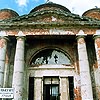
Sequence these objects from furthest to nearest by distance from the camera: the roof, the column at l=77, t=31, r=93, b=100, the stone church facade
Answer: the roof → the stone church facade → the column at l=77, t=31, r=93, b=100

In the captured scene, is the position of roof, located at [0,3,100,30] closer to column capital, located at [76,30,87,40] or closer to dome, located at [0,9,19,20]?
column capital, located at [76,30,87,40]

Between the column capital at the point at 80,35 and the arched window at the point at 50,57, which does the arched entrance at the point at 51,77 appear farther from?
the column capital at the point at 80,35

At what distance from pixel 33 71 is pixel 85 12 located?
23.1 ft

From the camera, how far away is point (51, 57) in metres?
14.0

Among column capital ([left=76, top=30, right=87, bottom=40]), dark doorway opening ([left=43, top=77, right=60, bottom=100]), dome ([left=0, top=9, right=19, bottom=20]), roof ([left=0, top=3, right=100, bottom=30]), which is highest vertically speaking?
dome ([left=0, top=9, right=19, bottom=20])

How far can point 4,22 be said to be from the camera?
1277 centimetres

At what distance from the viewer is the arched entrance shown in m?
12.7

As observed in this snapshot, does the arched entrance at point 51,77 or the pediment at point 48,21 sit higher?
the pediment at point 48,21

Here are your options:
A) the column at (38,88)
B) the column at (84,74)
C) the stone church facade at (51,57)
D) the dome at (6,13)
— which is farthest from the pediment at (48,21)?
the column at (38,88)

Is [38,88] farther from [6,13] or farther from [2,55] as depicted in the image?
[6,13]

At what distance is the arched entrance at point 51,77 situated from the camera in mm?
12711

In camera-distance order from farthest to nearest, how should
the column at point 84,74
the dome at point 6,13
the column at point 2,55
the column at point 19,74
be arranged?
1. the dome at point 6,13
2. the column at point 2,55
3. the column at point 19,74
4. the column at point 84,74

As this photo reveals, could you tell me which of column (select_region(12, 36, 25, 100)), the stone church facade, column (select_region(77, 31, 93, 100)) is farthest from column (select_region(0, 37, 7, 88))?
column (select_region(77, 31, 93, 100))

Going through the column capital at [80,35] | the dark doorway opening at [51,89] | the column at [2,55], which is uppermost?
the column capital at [80,35]
